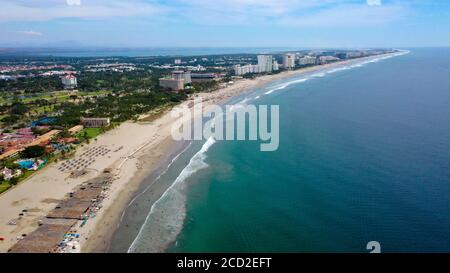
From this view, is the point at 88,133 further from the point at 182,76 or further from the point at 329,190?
the point at 182,76

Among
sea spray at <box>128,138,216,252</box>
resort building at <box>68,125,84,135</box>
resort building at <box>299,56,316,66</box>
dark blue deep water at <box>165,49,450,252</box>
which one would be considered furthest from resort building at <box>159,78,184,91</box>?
resort building at <box>299,56,316,66</box>

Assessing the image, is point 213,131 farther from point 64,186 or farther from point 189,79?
point 189,79

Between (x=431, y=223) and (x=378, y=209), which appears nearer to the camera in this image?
(x=431, y=223)

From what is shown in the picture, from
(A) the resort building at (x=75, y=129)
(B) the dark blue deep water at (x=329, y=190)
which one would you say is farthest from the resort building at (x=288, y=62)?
(A) the resort building at (x=75, y=129)
